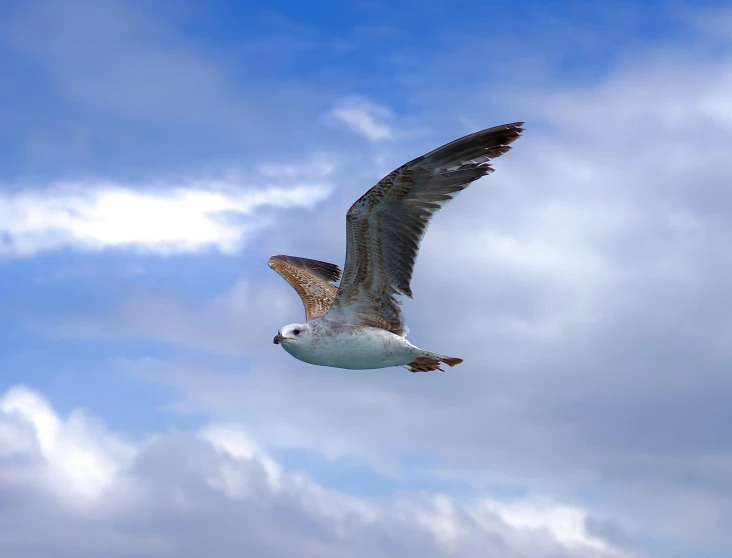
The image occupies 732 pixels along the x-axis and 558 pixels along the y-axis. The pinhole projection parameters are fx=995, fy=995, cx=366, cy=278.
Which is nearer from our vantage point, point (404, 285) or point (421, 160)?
point (421, 160)

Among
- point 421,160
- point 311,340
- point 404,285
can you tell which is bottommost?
point 311,340

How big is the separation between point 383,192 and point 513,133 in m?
2.80

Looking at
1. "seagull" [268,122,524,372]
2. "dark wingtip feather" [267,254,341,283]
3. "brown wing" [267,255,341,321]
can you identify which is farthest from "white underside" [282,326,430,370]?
"dark wingtip feather" [267,254,341,283]

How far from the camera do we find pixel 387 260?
68.5ft

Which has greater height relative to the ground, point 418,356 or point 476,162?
point 476,162

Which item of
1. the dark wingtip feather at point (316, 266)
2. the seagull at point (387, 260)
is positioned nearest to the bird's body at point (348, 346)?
the seagull at point (387, 260)

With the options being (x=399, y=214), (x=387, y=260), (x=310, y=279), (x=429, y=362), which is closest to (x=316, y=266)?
(x=310, y=279)

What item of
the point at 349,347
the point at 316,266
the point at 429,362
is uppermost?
the point at 316,266

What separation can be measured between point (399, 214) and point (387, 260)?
3.85 feet

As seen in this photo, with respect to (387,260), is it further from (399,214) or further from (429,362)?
(429,362)

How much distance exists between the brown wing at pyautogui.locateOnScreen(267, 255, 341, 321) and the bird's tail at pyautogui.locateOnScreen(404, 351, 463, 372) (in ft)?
10.2

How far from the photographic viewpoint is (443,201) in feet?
66.0

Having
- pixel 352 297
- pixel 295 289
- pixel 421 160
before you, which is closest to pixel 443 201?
pixel 421 160

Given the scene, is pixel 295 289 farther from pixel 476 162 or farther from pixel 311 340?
pixel 476 162
